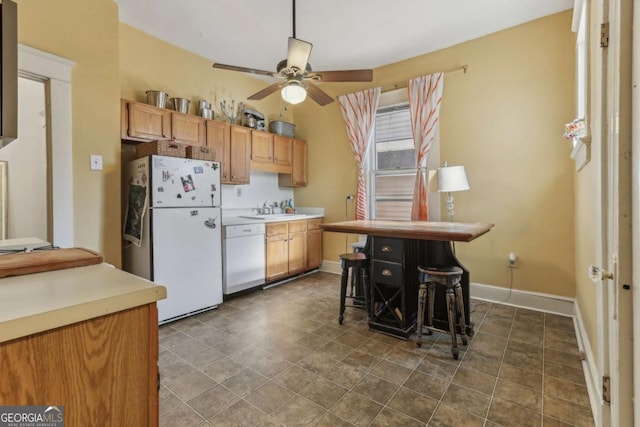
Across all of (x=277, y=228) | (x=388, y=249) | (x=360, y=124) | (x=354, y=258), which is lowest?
(x=354, y=258)

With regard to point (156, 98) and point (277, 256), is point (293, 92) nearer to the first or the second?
point (156, 98)

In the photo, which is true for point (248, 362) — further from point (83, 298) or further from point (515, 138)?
point (515, 138)

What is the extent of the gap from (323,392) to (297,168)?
3490 mm

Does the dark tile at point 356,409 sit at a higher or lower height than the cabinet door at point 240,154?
lower

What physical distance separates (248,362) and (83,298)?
1.65m

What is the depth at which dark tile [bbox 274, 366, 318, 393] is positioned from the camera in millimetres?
1819

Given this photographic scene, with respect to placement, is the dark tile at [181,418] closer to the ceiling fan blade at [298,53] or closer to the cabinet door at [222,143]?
the ceiling fan blade at [298,53]

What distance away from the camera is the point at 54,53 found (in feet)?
7.79

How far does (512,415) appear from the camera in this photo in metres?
1.55

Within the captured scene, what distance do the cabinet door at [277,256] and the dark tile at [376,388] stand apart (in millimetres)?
2165

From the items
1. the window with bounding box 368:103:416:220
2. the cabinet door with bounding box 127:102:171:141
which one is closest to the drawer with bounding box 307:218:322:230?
the window with bounding box 368:103:416:220

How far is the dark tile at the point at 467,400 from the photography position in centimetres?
160

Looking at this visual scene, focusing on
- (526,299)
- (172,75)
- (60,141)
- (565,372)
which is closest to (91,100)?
(60,141)

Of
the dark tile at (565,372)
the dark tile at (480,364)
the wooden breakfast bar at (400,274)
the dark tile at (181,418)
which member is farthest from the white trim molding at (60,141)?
the dark tile at (565,372)
